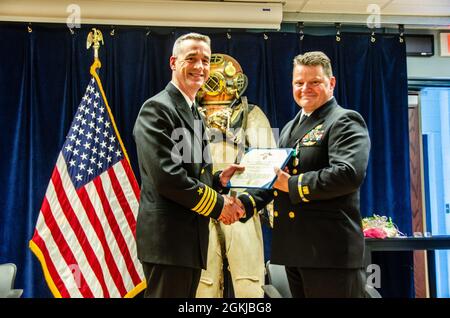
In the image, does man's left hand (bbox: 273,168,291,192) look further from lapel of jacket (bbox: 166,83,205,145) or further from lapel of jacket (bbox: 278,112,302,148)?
lapel of jacket (bbox: 166,83,205,145)

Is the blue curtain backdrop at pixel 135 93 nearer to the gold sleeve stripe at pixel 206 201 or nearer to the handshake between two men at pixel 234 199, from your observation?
the handshake between two men at pixel 234 199

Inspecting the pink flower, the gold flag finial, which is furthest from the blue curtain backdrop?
the pink flower

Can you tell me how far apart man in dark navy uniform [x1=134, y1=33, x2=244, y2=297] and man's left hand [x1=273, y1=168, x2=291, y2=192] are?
0.26 meters

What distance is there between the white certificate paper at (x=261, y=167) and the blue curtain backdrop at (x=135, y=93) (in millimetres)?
1889

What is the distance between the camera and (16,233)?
3.80m

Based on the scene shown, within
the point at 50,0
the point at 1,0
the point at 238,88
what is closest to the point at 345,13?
the point at 238,88

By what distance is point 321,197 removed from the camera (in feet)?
6.12

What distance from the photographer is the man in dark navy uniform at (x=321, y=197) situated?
1.85m

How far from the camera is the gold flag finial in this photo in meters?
3.86

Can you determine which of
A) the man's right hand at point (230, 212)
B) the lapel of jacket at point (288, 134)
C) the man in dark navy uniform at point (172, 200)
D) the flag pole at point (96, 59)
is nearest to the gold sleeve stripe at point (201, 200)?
the man in dark navy uniform at point (172, 200)

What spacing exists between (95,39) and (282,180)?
8.31ft

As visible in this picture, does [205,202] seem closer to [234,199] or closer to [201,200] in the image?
[201,200]

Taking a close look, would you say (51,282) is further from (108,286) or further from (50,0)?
(50,0)

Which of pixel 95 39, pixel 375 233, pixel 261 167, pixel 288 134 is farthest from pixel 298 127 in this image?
pixel 95 39
